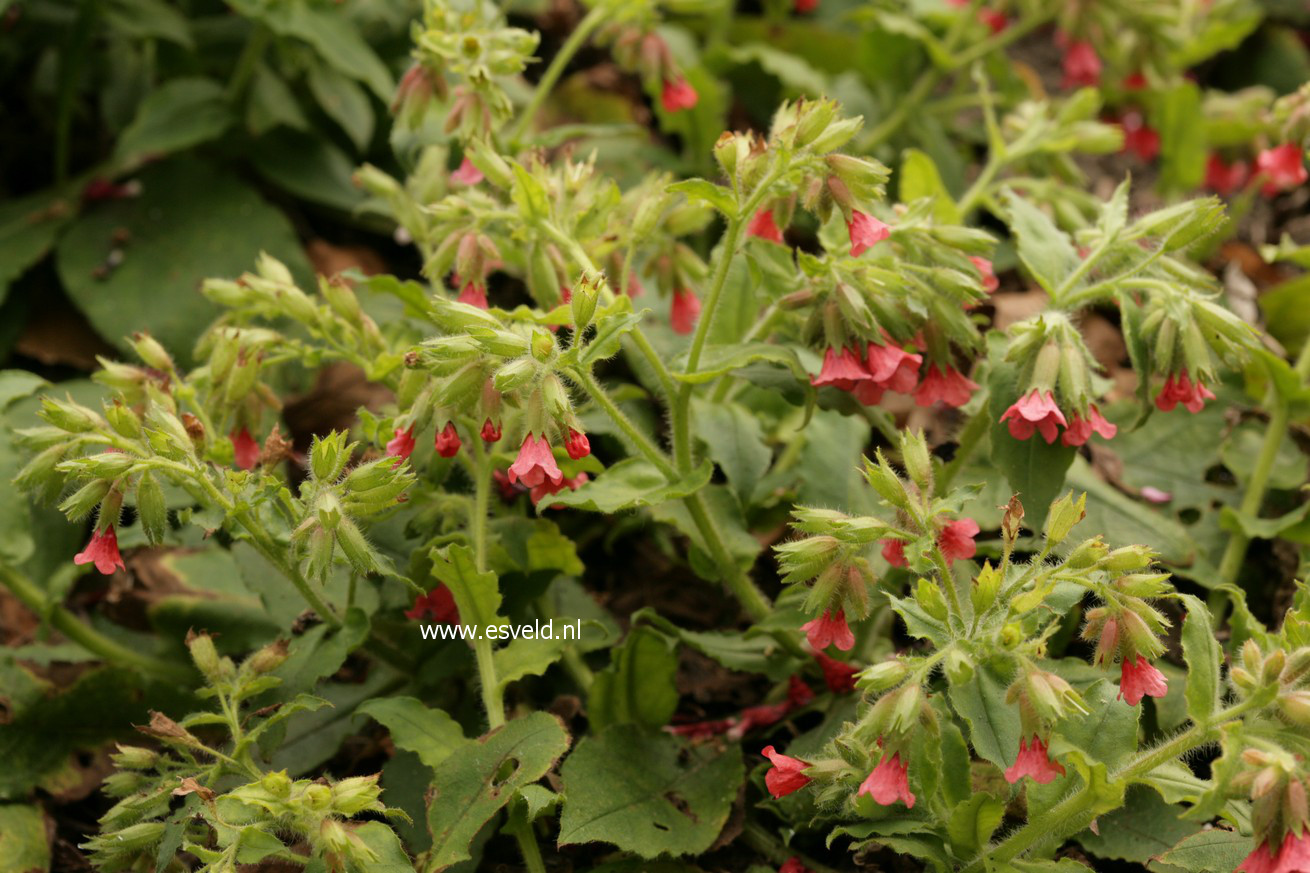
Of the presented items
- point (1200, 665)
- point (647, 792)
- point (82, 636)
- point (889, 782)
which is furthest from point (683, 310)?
point (82, 636)

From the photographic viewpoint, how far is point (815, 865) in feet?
7.75

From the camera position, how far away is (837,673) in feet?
8.18

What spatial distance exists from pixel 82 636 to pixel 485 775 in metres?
1.19

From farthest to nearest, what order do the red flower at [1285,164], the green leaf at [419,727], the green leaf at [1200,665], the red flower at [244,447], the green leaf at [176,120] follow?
the green leaf at [176,120] < the red flower at [1285,164] < the red flower at [244,447] < the green leaf at [419,727] < the green leaf at [1200,665]

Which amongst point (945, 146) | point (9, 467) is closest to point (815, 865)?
point (9, 467)

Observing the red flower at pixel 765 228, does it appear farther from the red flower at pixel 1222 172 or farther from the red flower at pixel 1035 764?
the red flower at pixel 1222 172

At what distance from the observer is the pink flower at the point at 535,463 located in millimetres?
2033

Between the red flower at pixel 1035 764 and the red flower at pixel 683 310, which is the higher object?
the red flower at pixel 683 310

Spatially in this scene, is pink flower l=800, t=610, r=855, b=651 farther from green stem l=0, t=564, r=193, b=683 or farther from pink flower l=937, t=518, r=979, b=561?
green stem l=0, t=564, r=193, b=683

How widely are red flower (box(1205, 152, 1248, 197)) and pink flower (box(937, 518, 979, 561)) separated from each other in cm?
275

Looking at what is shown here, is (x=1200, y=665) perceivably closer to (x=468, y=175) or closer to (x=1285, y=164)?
(x=468, y=175)

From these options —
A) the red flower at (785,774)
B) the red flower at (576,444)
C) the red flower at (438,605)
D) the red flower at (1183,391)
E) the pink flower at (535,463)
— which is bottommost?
the red flower at (438,605)

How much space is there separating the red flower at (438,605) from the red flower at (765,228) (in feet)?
3.13

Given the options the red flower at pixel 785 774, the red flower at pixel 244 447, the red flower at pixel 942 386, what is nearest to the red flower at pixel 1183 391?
the red flower at pixel 942 386
